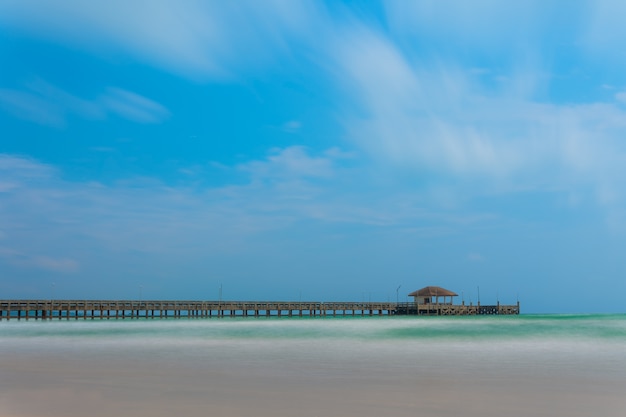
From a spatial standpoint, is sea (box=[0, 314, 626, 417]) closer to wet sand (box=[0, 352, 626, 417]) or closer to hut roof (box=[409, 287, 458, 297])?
wet sand (box=[0, 352, 626, 417])

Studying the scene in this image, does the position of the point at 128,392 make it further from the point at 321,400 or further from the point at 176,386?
the point at 321,400

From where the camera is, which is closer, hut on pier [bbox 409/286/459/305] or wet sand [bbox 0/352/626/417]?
wet sand [bbox 0/352/626/417]

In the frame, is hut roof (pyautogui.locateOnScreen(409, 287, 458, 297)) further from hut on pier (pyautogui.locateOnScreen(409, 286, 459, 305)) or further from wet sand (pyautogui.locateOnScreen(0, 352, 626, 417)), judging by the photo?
wet sand (pyautogui.locateOnScreen(0, 352, 626, 417))

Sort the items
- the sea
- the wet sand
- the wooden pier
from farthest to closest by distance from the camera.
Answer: the wooden pier, the sea, the wet sand

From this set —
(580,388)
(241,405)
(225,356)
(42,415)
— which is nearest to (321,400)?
(241,405)

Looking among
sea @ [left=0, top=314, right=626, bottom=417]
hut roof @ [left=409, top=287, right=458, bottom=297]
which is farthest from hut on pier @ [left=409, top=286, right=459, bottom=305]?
sea @ [left=0, top=314, right=626, bottom=417]

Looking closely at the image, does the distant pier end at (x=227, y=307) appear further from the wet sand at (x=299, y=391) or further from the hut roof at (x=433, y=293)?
the wet sand at (x=299, y=391)

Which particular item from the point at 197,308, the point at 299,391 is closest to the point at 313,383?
the point at 299,391

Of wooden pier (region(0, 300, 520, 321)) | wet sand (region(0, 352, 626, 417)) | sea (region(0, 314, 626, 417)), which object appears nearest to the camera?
wet sand (region(0, 352, 626, 417))

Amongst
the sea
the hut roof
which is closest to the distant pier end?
the hut roof

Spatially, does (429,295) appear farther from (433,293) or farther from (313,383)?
(313,383)

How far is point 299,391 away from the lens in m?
12.0

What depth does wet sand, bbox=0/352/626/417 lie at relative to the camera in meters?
10.0

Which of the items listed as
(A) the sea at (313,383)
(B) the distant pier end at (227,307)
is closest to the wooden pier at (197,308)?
(B) the distant pier end at (227,307)
